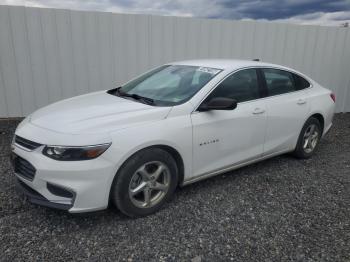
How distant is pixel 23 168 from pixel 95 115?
0.84 metres

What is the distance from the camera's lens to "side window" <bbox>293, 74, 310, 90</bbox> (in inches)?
180

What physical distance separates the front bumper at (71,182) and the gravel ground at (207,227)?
24 cm

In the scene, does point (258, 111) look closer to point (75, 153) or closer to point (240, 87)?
point (240, 87)

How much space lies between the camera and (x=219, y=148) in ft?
11.4

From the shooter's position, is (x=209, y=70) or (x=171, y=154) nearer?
(x=171, y=154)

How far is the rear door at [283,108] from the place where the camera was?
13.3 feet

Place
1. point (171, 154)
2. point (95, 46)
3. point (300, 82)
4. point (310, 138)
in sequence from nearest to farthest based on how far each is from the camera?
point (171, 154) < point (300, 82) < point (310, 138) < point (95, 46)

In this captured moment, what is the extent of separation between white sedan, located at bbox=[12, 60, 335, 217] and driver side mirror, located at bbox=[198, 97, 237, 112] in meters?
0.01

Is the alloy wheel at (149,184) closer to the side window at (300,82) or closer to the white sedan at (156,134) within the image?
the white sedan at (156,134)

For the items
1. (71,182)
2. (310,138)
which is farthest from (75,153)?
(310,138)

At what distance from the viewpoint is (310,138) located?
482 cm

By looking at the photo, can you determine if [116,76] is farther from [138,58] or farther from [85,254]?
[85,254]

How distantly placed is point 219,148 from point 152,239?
4.23 feet

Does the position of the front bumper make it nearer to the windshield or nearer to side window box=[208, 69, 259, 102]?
the windshield
